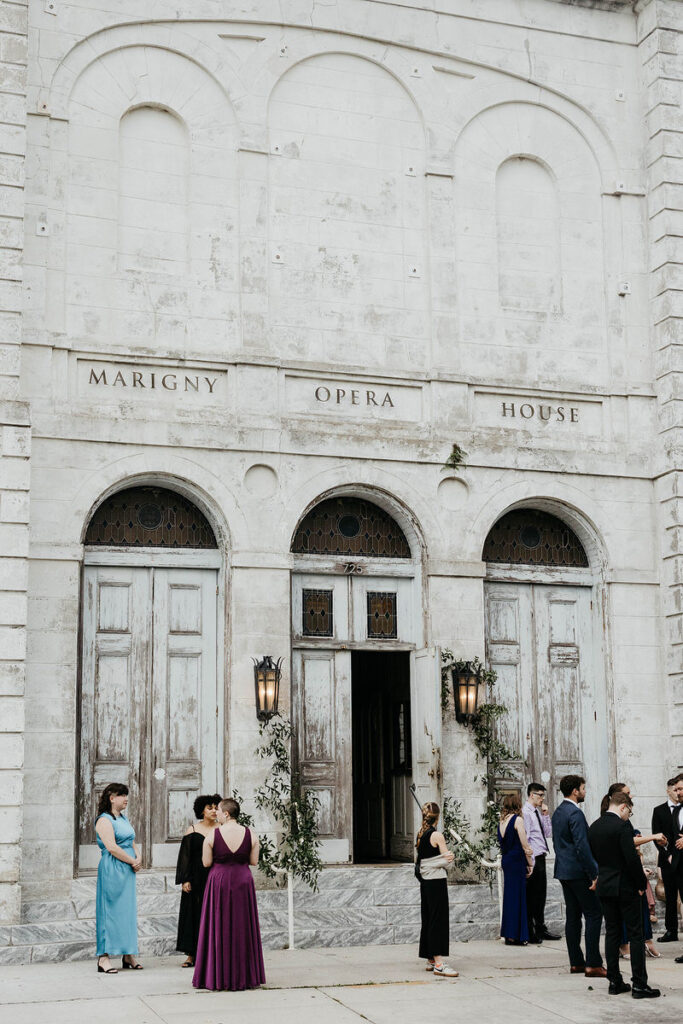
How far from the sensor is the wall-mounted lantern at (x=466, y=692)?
54.2 feet

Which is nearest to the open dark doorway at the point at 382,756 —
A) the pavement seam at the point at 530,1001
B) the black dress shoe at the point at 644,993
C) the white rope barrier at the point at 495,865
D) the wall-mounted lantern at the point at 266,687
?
the white rope barrier at the point at 495,865

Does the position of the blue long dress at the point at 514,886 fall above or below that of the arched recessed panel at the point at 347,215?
below

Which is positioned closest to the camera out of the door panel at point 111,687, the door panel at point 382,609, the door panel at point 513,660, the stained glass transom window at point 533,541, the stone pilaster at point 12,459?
the stone pilaster at point 12,459

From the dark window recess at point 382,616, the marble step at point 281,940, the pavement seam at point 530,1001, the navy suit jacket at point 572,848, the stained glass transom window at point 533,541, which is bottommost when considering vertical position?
the pavement seam at point 530,1001

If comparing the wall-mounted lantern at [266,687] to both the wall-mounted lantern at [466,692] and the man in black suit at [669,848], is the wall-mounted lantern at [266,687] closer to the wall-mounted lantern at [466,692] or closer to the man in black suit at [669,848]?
the wall-mounted lantern at [466,692]

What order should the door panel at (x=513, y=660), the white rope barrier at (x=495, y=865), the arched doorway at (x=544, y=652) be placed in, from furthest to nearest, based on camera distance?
the arched doorway at (x=544, y=652) → the door panel at (x=513, y=660) → the white rope barrier at (x=495, y=865)

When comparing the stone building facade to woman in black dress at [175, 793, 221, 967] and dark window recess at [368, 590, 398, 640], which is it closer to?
dark window recess at [368, 590, 398, 640]

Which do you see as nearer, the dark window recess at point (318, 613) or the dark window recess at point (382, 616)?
the dark window recess at point (318, 613)

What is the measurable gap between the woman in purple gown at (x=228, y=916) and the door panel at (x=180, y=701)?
399cm

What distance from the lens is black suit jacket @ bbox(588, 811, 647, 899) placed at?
38.3 feet

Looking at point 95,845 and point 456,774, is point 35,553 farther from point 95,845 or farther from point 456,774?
point 456,774

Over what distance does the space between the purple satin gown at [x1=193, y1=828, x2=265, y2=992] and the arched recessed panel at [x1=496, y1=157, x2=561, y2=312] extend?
9157 mm

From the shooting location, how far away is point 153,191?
16859 mm

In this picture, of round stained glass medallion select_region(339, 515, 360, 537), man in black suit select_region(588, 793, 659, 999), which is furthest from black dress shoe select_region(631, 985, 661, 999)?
round stained glass medallion select_region(339, 515, 360, 537)
